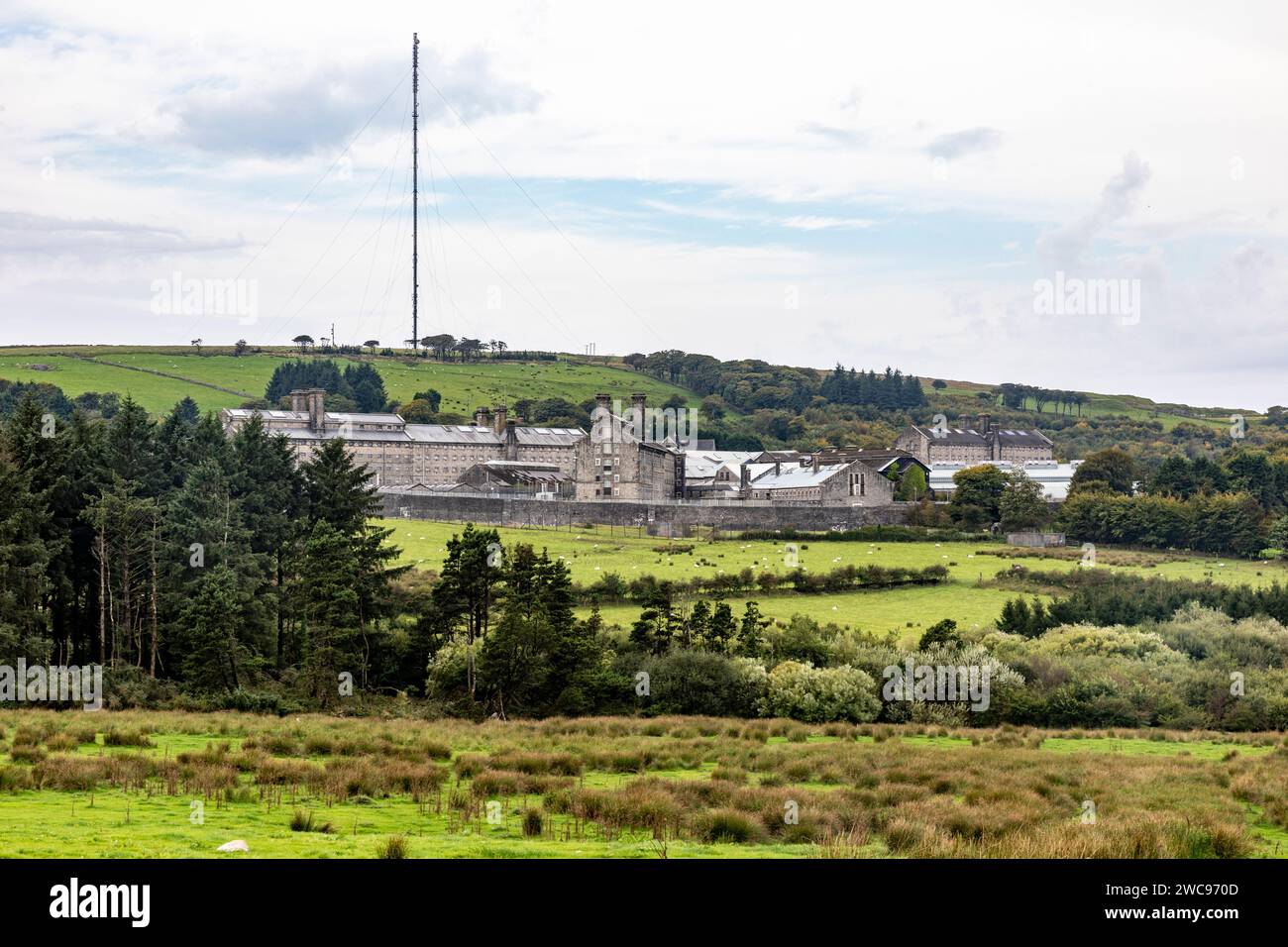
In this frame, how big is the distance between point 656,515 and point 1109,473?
1621 inches

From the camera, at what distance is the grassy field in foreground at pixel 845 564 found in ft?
184

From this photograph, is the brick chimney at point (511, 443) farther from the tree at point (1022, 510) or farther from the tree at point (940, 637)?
the tree at point (940, 637)

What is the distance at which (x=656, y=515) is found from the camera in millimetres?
91188

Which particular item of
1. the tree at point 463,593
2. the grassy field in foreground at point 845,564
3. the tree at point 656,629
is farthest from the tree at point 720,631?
Result: the grassy field in foreground at point 845,564

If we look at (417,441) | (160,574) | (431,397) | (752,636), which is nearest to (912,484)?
(417,441)

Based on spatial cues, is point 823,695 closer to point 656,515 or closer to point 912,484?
point 656,515

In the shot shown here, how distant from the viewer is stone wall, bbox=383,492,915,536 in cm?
9019

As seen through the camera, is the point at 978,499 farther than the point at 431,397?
No

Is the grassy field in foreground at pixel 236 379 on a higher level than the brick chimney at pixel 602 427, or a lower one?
higher

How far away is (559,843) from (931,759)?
1089 cm

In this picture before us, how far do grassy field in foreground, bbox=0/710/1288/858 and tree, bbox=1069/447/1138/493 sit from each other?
80579 millimetres

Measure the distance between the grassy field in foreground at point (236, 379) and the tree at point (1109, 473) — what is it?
276 ft
